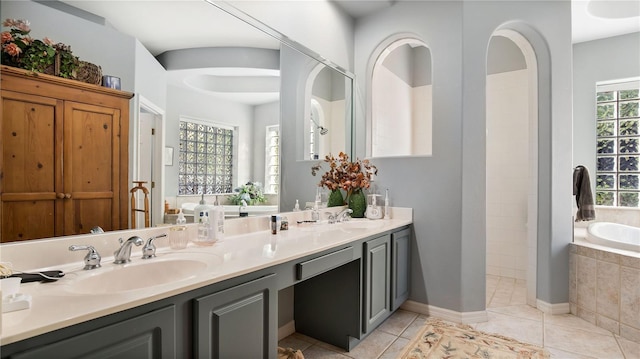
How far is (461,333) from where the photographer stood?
8.01 ft

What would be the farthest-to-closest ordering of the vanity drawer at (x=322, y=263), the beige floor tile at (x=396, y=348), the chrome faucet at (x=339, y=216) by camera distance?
the chrome faucet at (x=339, y=216) < the beige floor tile at (x=396, y=348) < the vanity drawer at (x=322, y=263)

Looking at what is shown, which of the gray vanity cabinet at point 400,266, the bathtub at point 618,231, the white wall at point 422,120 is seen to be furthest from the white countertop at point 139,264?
the bathtub at point 618,231

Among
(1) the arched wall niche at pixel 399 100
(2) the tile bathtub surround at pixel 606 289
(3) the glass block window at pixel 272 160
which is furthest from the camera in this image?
(1) the arched wall niche at pixel 399 100

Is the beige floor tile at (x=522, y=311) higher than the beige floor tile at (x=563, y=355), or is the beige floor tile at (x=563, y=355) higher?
the beige floor tile at (x=563, y=355)

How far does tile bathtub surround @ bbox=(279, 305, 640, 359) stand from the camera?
2.18 m

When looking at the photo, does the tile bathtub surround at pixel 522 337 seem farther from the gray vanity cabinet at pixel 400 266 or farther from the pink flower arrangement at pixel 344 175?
the pink flower arrangement at pixel 344 175

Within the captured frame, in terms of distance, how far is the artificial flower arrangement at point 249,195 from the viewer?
2.05m

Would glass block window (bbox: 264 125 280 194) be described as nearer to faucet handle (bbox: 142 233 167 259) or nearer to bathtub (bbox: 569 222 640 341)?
faucet handle (bbox: 142 233 167 259)

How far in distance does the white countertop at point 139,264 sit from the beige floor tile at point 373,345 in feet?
2.59

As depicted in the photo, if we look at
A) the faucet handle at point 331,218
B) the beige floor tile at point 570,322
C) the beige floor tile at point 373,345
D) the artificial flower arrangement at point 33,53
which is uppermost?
the artificial flower arrangement at point 33,53

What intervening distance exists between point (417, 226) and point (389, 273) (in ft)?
1.84

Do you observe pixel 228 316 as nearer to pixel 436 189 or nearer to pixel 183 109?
pixel 183 109

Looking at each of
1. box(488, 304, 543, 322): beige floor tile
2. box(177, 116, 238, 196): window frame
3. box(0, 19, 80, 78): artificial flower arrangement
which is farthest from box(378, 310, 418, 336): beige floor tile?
box(0, 19, 80, 78): artificial flower arrangement

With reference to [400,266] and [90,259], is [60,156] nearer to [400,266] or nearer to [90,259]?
[90,259]
